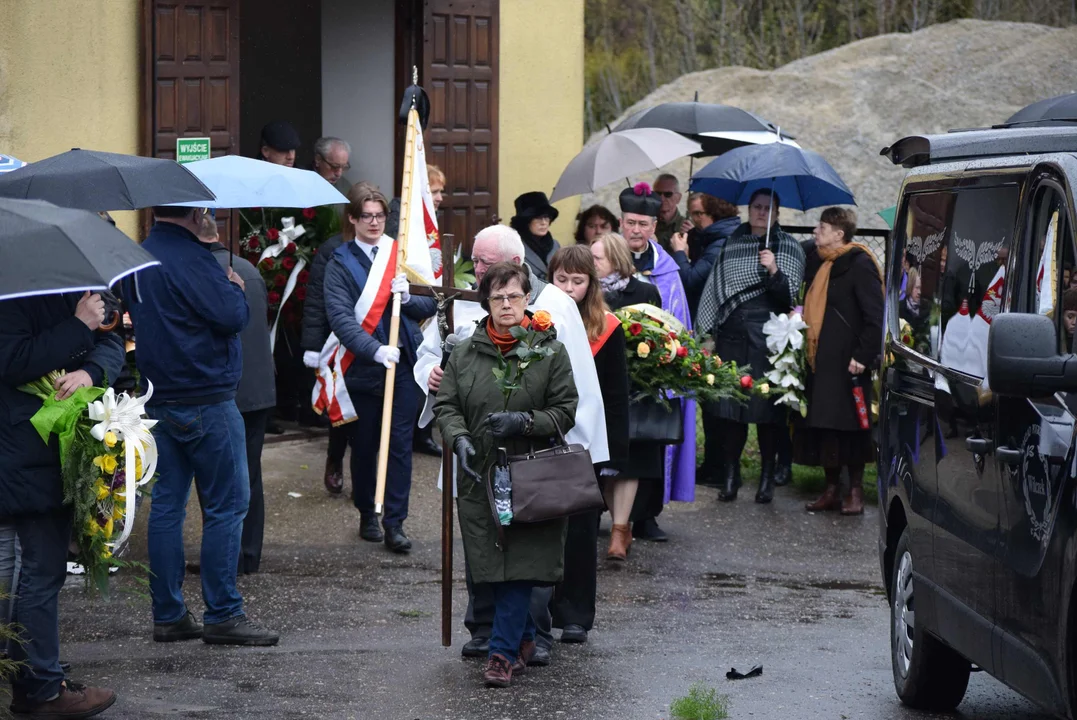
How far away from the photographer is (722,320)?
1155 cm

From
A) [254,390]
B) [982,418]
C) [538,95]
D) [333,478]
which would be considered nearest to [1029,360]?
[982,418]

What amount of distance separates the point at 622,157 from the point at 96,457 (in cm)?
703

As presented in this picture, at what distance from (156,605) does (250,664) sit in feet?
2.17

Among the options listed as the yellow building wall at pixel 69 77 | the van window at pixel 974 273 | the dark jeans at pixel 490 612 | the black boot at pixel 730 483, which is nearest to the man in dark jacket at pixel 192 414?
the dark jeans at pixel 490 612

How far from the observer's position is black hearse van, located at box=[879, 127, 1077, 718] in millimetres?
4680

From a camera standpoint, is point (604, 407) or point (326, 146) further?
point (326, 146)

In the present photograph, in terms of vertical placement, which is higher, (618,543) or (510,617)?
(510,617)

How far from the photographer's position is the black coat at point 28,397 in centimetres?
575

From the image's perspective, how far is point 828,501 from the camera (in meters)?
11.4

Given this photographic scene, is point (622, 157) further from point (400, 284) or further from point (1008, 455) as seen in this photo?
point (1008, 455)

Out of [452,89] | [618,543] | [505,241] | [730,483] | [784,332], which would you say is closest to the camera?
[505,241]

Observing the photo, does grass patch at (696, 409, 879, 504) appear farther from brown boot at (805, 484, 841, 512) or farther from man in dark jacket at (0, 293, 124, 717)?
man in dark jacket at (0, 293, 124, 717)

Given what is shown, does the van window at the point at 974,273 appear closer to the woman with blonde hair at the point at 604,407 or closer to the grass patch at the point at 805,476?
the woman with blonde hair at the point at 604,407

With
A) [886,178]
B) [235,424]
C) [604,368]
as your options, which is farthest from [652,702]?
[886,178]
